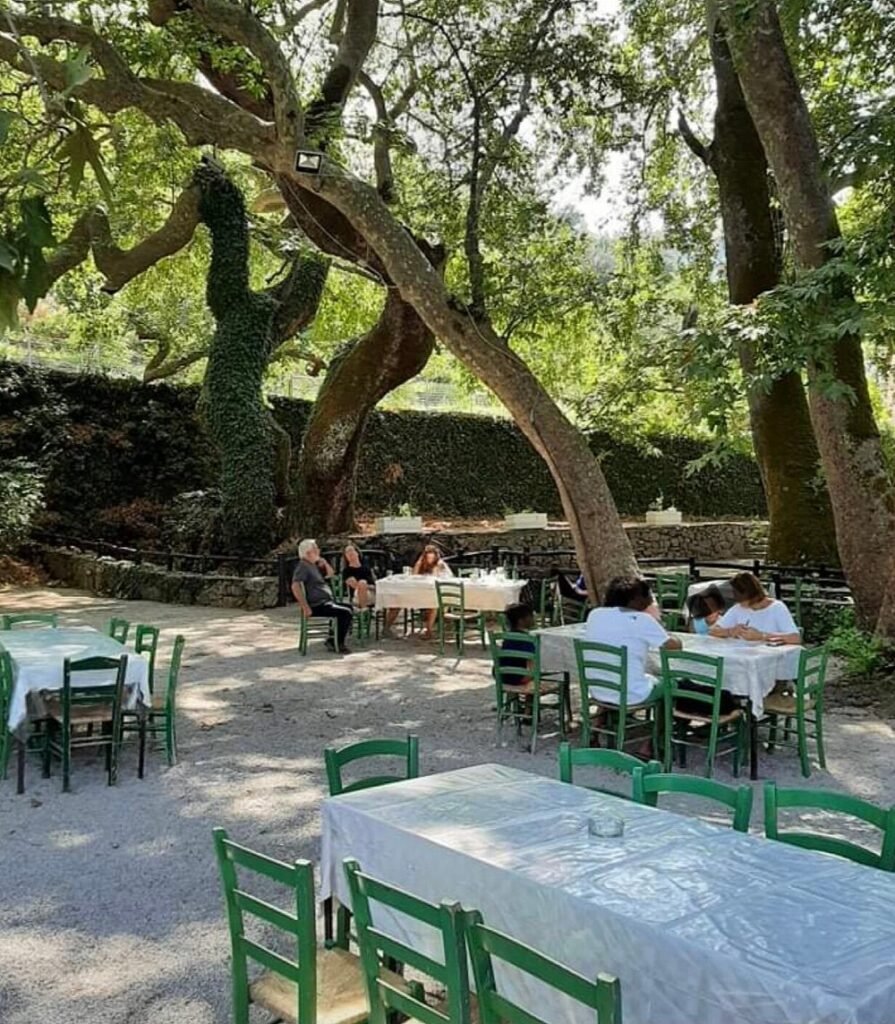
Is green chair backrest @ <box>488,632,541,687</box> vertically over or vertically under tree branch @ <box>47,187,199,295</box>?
under

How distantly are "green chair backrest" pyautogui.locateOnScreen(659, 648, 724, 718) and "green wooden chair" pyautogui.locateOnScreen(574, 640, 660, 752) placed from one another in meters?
0.26

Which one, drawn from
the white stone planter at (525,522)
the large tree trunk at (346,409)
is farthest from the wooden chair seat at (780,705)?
the white stone planter at (525,522)

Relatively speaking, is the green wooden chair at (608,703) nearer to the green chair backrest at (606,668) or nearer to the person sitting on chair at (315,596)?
the green chair backrest at (606,668)

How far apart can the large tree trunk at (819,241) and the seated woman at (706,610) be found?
2390 millimetres

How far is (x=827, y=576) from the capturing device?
1238 cm

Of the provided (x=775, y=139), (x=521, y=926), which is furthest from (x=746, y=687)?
(x=775, y=139)

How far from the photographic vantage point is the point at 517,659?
7492mm

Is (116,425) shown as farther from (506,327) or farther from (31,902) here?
(31,902)

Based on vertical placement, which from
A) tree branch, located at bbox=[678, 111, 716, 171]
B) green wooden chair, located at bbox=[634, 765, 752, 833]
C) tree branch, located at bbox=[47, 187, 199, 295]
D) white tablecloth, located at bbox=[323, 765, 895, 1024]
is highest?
tree branch, located at bbox=[678, 111, 716, 171]

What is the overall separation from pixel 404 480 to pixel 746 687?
17.6 m

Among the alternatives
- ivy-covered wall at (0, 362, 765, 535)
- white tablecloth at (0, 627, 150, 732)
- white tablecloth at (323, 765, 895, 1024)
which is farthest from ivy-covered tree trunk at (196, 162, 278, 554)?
white tablecloth at (323, 765, 895, 1024)

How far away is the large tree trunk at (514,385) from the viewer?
1064 cm

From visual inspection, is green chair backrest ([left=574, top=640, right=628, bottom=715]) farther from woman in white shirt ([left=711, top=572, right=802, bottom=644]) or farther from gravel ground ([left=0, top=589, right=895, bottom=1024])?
woman in white shirt ([left=711, top=572, right=802, bottom=644])

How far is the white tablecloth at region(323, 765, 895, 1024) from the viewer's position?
218 cm
